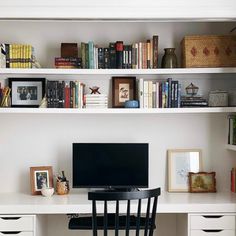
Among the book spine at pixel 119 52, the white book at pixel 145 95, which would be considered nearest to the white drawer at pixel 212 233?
the white book at pixel 145 95

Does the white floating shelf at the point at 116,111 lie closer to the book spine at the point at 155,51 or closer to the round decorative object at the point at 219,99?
the round decorative object at the point at 219,99

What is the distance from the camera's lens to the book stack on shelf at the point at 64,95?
3.50 metres

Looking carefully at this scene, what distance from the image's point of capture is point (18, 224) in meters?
3.14

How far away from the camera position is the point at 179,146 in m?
3.74

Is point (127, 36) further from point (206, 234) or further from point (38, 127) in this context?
point (206, 234)

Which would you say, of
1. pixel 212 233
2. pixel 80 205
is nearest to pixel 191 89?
pixel 212 233

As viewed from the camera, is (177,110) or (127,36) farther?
(127,36)

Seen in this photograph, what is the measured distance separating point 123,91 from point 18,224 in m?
1.44

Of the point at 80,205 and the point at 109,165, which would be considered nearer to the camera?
the point at 80,205

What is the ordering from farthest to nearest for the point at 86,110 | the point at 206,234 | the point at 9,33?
1. the point at 9,33
2. the point at 86,110
3. the point at 206,234

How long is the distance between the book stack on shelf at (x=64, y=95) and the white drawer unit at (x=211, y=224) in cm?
135

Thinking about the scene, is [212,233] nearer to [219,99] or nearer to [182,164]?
[182,164]
